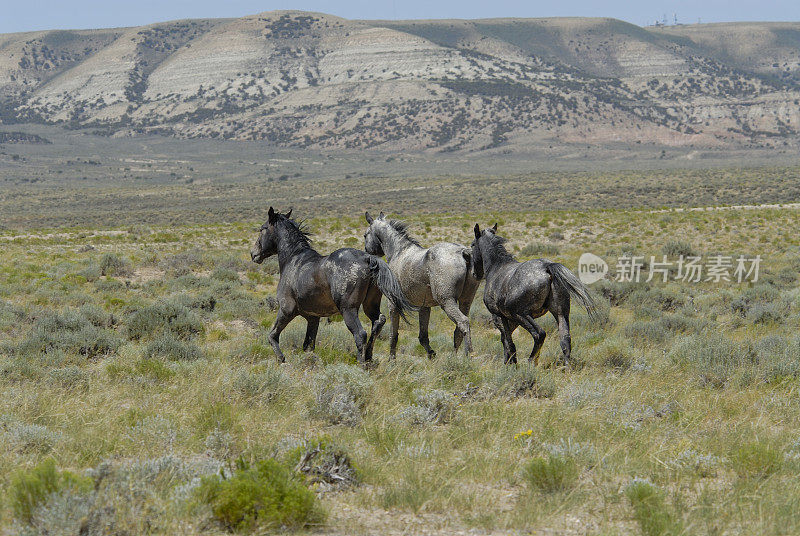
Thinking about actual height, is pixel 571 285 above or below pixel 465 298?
above

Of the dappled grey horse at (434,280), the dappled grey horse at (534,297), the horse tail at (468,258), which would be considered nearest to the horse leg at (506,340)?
the dappled grey horse at (534,297)

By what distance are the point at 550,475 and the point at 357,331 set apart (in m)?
4.00

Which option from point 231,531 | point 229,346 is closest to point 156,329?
point 229,346

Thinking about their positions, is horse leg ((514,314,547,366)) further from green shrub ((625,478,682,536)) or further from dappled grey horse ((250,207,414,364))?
green shrub ((625,478,682,536))

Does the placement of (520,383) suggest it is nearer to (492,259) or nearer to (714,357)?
(492,259)

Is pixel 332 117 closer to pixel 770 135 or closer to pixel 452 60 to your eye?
pixel 452 60

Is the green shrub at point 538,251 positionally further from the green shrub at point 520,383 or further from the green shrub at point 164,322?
the green shrub at point 520,383

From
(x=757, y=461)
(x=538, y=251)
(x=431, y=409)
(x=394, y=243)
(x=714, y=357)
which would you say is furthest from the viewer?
(x=538, y=251)

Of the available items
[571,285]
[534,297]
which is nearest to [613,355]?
[571,285]

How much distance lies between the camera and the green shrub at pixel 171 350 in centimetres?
859

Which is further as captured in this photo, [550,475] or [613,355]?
[613,355]

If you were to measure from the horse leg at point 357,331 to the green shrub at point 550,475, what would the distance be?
3621mm

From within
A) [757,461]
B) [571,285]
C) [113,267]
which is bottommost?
[113,267]

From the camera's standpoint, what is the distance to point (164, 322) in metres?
11.2
